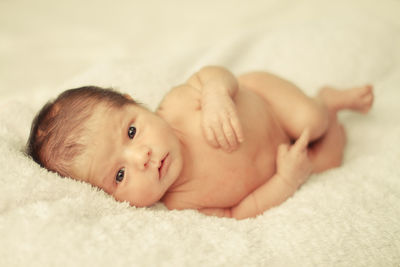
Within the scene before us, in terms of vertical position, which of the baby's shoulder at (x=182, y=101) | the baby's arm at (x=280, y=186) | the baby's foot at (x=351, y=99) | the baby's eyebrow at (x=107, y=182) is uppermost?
the baby's shoulder at (x=182, y=101)

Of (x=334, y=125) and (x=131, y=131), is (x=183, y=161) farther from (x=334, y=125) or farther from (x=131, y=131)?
(x=334, y=125)

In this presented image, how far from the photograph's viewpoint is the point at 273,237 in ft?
3.19

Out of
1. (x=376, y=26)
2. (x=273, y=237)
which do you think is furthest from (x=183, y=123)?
(x=376, y=26)

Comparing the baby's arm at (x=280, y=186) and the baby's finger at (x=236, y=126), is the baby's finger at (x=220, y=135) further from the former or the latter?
the baby's arm at (x=280, y=186)

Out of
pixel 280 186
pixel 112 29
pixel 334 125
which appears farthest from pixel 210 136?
pixel 112 29

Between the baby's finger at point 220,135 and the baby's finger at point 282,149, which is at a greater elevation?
the baby's finger at point 220,135

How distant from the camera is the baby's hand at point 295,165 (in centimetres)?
122

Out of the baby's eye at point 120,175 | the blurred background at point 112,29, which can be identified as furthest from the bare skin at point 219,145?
the blurred background at point 112,29

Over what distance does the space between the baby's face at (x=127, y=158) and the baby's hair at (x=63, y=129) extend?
0.03 m

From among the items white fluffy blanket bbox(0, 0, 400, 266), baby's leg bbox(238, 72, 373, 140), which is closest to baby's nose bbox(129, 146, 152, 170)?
white fluffy blanket bbox(0, 0, 400, 266)

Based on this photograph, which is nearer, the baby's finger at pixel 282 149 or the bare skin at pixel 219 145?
the bare skin at pixel 219 145

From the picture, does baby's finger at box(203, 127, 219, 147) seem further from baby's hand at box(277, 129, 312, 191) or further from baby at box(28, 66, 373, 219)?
baby's hand at box(277, 129, 312, 191)

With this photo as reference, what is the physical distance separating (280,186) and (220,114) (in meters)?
0.33

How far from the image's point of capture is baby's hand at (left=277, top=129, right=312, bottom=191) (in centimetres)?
122
